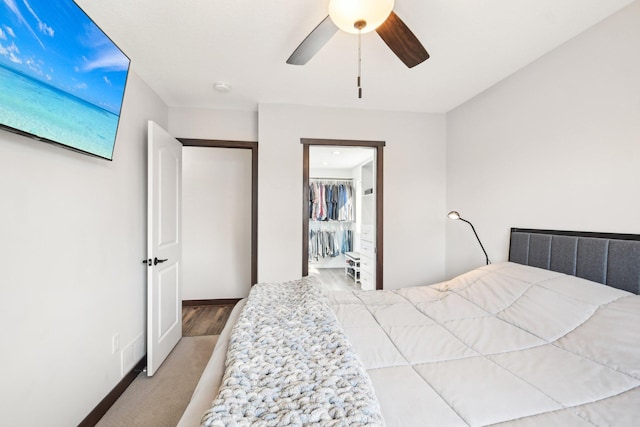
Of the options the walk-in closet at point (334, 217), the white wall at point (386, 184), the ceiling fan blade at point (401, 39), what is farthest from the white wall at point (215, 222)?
the ceiling fan blade at point (401, 39)

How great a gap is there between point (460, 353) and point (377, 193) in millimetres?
1901

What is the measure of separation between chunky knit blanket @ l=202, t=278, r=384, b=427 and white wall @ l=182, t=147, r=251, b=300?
8.13 ft

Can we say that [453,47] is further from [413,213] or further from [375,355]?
[375,355]

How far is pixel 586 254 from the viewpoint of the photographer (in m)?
1.56

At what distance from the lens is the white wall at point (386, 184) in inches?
104

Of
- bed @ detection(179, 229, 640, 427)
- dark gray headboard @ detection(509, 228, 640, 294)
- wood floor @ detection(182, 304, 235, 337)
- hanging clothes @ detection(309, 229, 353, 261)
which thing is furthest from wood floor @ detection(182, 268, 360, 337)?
hanging clothes @ detection(309, 229, 353, 261)

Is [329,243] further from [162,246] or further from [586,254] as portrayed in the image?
[586,254]

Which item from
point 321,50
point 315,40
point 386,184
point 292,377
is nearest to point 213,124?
point 321,50

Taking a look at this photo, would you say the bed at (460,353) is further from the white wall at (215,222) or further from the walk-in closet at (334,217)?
the walk-in closet at (334,217)

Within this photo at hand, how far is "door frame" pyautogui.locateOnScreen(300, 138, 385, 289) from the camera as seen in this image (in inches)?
105

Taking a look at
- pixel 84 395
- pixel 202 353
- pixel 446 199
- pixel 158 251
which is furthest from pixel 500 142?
pixel 84 395

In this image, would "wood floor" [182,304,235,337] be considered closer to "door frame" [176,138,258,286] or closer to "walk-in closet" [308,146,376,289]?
"door frame" [176,138,258,286]

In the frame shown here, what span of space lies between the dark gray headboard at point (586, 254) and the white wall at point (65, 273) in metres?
2.86

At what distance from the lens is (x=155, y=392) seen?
183cm
